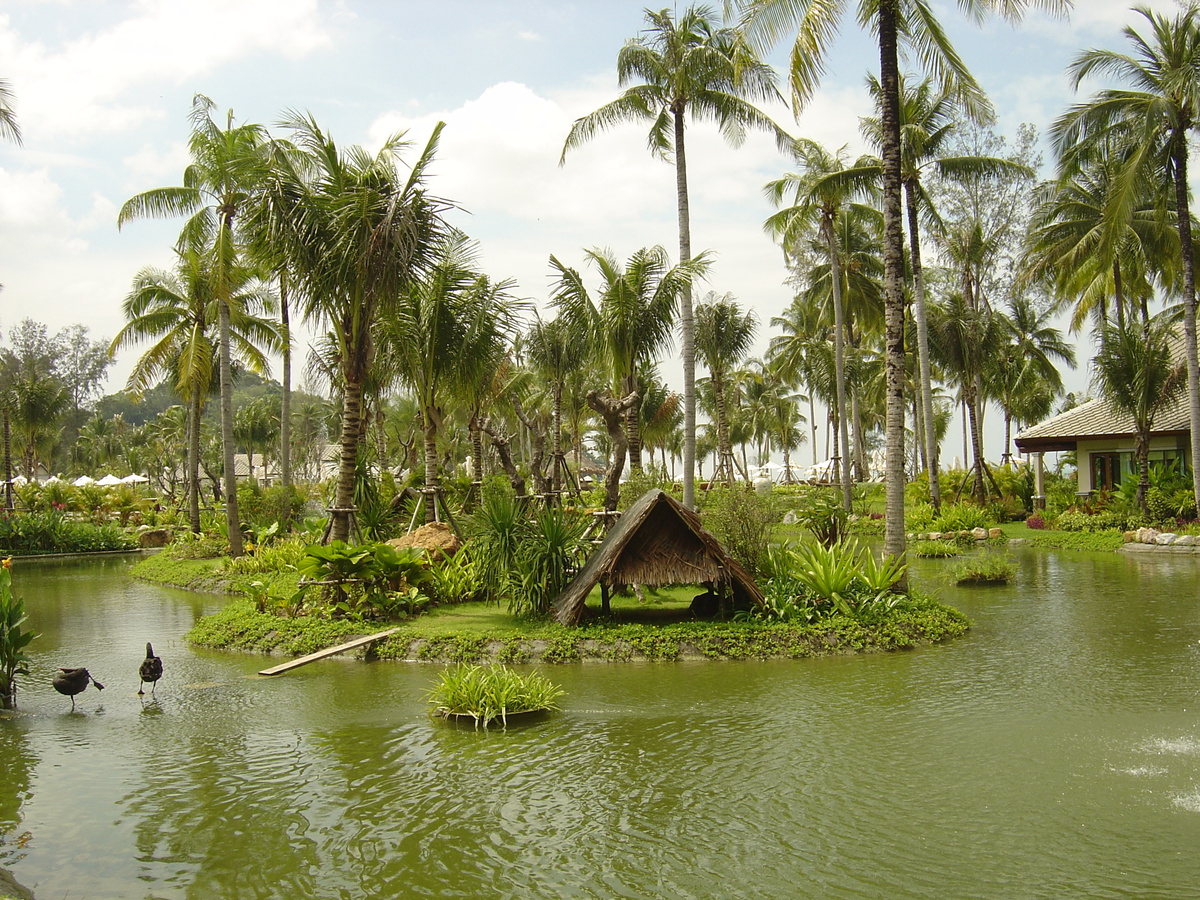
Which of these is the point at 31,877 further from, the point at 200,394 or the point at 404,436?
the point at 404,436

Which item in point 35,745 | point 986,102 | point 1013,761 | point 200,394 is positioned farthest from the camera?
point 200,394

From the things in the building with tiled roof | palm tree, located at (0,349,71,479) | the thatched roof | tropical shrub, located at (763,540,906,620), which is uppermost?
palm tree, located at (0,349,71,479)

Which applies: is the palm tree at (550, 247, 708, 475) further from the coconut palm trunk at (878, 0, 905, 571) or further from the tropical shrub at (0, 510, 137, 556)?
the tropical shrub at (0, 510, 137, 556)

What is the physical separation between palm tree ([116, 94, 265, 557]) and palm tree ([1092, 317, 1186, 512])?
78.8 feet

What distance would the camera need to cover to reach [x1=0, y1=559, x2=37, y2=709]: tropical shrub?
33.0 feet

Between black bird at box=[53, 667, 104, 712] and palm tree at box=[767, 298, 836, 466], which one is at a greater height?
palm tree at box=[767, 298, 836, 466]

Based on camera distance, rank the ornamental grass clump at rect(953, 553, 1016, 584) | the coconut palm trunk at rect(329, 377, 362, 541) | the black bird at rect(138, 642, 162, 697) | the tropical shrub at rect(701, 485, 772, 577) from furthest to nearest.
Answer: the ornamental grass clump at rect(953, 553, 1016, 584), the coconut palm trunk at rect(329, 377, 362, 541), the tropical shrub at rect(701, 485, 772, 577), the black bird at rect(138, 642, 162, 697)

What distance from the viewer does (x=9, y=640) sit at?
1006cm

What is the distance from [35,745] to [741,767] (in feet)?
23.5

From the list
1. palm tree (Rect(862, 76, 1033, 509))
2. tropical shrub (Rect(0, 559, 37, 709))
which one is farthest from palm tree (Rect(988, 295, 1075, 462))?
tropical shrub (Rect(0, 559, 37, 709))

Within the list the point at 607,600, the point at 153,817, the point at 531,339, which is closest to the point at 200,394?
the point at 531,339

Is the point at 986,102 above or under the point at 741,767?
above

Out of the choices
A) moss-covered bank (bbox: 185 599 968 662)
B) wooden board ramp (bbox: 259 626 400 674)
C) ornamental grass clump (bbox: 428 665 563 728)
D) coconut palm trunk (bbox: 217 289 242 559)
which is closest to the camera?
ornamental grass clump (bbox: 428 665 563 728)

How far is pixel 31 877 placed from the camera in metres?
6.10
